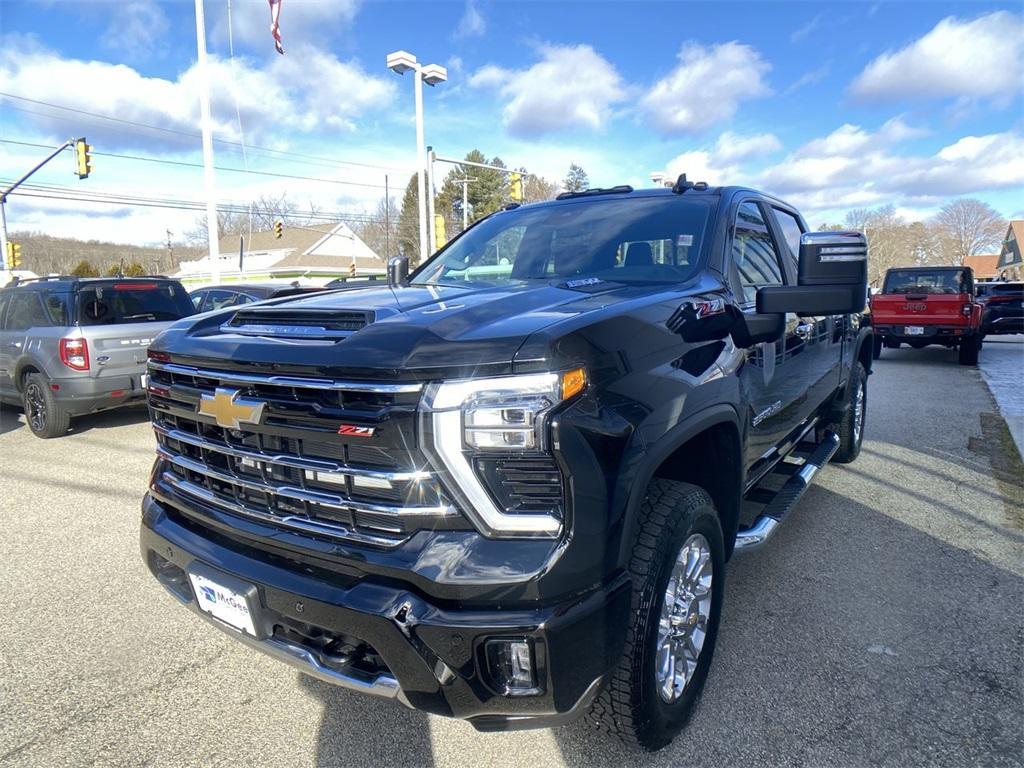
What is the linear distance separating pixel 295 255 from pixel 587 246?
61.2 m

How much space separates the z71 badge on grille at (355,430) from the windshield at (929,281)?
47.3 ft

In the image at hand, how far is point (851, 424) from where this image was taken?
5.61m

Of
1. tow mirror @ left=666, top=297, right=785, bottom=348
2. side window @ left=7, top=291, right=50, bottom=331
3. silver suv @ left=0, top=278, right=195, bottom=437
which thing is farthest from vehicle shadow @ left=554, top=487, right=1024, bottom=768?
side window @ left=7, top=291, right=50, bottom=331

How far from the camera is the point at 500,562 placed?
1775mm

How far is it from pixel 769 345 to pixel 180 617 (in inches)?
126

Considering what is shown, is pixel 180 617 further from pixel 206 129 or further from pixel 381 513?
pixel 206 129

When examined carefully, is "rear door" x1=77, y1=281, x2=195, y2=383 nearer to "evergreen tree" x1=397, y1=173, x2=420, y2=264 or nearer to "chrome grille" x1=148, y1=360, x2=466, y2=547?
"chrome grille" x1=148, y1=360, x2=466, y2=547

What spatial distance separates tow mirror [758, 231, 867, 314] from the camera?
2.53m

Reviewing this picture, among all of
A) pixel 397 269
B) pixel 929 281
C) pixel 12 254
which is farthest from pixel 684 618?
pixel 12 254

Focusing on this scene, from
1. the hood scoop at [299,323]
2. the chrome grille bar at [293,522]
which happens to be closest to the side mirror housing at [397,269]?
the hood scoop at [299,323]

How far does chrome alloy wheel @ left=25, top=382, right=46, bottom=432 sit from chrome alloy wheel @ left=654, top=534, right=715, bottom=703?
24.9ft

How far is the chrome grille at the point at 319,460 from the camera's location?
73.3 inches

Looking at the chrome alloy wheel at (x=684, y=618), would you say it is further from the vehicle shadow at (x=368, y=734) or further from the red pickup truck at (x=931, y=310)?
the red pickup truck at (x=931, y=310)

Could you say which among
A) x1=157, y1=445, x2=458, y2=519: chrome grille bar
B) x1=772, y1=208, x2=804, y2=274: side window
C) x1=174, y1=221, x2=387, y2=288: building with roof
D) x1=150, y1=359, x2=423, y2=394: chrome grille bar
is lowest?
x1=157, y1=445, x2=458, y2=519: chrome grille bar
